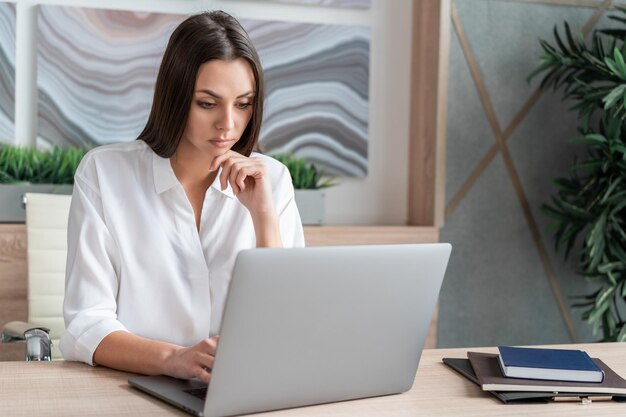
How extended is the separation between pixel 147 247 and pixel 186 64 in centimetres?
42

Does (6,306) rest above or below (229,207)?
below

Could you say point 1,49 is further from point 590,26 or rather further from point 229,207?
point 590,26

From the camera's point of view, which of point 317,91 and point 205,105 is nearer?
point 205,105

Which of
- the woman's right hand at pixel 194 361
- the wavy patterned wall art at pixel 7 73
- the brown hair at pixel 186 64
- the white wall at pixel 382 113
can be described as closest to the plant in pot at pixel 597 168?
the white wall at pixel 382 113

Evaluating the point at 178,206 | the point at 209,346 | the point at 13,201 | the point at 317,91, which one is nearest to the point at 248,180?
the point at 178,206

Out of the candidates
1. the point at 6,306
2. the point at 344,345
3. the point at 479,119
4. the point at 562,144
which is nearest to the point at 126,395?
the point at 344,345

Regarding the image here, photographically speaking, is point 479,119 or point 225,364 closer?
point 225,364

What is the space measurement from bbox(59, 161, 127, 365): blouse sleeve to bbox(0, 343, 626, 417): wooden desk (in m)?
0.06

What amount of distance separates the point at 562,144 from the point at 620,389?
8.98 ft

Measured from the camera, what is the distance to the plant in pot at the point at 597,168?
12.2 ft

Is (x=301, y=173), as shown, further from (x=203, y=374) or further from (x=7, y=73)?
(x=203, y=374)

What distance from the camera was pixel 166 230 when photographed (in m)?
1.99

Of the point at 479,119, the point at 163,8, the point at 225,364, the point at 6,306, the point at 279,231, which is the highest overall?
the point at 163,8

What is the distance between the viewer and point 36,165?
3410mm
